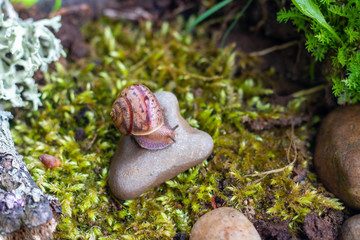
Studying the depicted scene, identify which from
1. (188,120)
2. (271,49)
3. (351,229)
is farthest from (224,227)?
(271,49)

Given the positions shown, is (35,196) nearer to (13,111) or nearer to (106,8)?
(13,111)

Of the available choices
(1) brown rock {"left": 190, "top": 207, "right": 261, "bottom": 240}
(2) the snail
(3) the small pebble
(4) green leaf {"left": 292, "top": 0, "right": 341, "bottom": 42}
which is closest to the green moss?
(3) the small pebble

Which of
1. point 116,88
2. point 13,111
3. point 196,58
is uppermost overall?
point 196,58

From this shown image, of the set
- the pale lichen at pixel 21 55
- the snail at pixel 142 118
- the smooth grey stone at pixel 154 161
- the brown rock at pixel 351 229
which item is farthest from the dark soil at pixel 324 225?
the pale lichen at pixel 21 55

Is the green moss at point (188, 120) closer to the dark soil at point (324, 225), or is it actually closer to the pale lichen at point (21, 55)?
the dark soil at point (324, 225)

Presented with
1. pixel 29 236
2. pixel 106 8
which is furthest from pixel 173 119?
pixel 106 8

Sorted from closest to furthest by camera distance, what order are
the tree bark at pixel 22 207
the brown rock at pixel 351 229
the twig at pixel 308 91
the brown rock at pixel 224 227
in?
1. the tree bark at pixel 22 207
2. the brown rock at pixel 224 227
3. the brown rock at pixel 351 229
4. the twig at pixel 308 91
